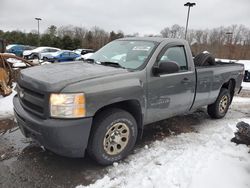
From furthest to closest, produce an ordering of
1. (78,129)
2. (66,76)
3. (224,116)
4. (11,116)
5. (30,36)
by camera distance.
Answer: (30,36) → (224,116) → (11,116) → (66,76) → (78,129)

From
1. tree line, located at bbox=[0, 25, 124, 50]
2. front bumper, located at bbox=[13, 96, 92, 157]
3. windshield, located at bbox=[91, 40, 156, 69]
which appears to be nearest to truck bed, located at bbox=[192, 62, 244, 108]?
windshield, located at bbox=[91, 40, 156, 69]

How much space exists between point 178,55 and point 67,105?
2471 mm

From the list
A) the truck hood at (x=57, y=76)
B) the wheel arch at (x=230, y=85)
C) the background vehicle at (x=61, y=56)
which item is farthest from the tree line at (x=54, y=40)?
the truck hood at (x=57, y=76)

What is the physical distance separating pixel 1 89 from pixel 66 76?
412 cm

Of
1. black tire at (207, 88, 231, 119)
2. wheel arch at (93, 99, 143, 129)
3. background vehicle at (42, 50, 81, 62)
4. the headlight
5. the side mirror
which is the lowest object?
background vehicle at (42, 50, 81, 62)

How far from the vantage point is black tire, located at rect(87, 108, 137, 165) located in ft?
10.4

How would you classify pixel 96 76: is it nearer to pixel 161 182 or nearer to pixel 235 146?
pixel 161 182

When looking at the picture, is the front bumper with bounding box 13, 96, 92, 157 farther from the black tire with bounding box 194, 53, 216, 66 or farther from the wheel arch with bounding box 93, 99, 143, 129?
the black tire with bounding box 194, 53, 216, 66

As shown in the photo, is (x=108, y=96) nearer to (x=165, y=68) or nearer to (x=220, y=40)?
(x=165, y=68)

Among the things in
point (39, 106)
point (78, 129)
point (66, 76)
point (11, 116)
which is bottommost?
point (11, 116)

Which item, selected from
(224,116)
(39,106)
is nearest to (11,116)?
(39,106)

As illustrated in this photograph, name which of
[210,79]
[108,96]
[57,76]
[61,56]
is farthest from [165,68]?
[61,56]

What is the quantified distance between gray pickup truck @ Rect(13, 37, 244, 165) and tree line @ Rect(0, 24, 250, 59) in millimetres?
19216

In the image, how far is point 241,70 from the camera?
6.34 meters
